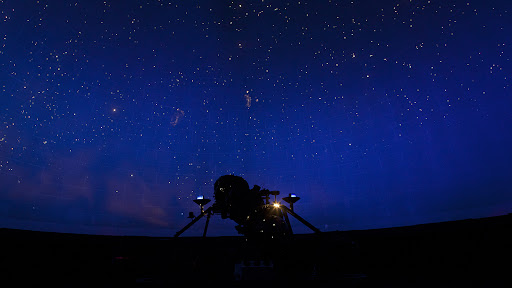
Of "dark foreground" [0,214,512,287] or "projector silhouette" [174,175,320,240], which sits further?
"projector silhouette" [174,175,320,240]

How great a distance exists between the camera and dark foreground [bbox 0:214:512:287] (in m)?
8.49

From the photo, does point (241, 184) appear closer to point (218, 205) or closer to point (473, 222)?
point (218, 205)

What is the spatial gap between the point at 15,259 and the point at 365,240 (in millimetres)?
15019

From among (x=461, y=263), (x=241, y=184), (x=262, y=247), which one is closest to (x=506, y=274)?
(x=461, y=263)

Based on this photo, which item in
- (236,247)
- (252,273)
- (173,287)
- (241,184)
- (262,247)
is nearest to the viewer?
(173,287)

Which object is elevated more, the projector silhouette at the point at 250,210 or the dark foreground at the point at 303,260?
the projector silhouette at the point at 250,210

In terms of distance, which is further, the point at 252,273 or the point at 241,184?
the point at 241,184

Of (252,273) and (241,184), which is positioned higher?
(241,184)

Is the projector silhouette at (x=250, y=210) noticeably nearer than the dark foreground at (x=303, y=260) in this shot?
No

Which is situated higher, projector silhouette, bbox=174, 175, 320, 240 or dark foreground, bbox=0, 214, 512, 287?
projector silhouette, bbox=174, 175, 320, 240

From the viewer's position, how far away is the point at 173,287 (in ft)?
24.4

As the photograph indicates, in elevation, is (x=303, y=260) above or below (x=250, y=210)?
below

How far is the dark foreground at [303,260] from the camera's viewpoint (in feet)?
27.9

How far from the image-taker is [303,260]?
11.0 m
